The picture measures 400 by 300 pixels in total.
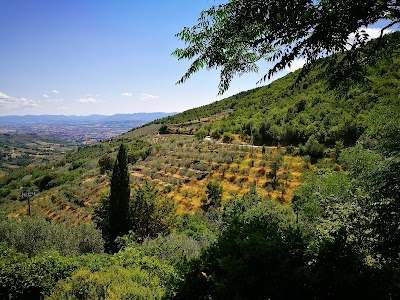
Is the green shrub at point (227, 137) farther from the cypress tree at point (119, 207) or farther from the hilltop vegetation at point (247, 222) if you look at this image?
the cypress tree at point (119, 207)

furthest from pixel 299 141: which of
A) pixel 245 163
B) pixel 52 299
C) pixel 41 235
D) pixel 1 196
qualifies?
pixel 1 196

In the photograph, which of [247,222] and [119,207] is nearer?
[247,222]

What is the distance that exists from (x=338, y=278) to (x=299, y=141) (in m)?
37.4

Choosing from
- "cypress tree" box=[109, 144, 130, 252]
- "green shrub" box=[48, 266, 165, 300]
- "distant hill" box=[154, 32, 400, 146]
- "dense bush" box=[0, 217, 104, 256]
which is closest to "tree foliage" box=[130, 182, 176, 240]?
"cypress tree" box=[109, 144, 130, 252]

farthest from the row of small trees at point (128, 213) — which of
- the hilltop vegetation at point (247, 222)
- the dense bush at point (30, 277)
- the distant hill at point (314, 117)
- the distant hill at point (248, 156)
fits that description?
the distant hill at point (314, 117)

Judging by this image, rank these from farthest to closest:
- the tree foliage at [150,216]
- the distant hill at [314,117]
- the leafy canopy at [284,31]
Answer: the distant hill at [314,117], the tree foliage at [150,216], the leafy canopy at [284,31]

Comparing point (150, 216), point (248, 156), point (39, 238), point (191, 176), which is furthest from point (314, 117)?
point (39, 238)

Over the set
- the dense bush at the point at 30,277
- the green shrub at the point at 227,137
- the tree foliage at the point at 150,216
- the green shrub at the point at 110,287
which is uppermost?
the green shrub at the point at 227,137

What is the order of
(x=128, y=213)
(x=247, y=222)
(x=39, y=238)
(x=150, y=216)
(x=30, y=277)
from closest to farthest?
(x=247, y=222), (x=30, y=277), (x=39, y=238), (x=128, y=213), (x=150, y=216)

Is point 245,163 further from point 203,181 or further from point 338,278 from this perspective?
point 338,278

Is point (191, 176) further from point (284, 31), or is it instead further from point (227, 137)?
point (284, 31)

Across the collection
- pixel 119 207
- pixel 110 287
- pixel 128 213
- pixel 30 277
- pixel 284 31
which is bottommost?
pixel 128 213

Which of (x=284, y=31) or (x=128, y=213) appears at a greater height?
(x=284, y=31)

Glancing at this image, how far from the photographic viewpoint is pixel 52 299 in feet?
20.1
